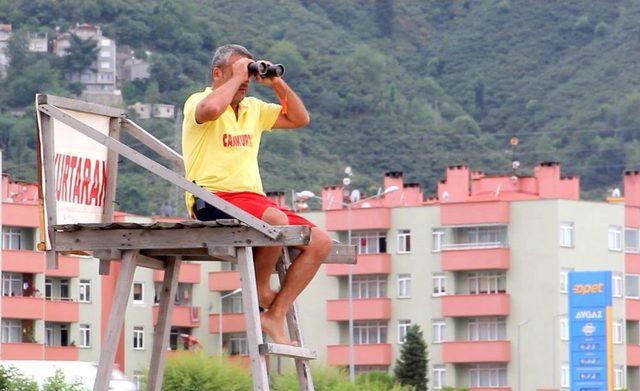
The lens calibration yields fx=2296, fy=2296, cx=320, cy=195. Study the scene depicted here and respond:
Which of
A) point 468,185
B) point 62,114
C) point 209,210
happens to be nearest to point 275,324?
point 209,210

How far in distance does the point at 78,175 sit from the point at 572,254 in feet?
329

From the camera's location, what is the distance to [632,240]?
12038 cm

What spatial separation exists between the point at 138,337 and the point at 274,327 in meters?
102

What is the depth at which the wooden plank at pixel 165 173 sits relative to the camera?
48.9ft

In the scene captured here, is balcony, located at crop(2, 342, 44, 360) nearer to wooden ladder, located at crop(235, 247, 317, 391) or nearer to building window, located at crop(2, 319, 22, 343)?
building window, located at crop(2, 319, 22, 343)

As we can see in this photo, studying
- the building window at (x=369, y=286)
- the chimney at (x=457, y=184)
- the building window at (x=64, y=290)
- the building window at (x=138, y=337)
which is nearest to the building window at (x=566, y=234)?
the chimney at (x=457, y=184)

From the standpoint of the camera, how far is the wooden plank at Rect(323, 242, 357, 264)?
54.4 feet

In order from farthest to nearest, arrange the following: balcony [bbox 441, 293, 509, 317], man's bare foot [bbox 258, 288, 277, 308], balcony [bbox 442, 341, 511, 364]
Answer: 1. balcony [bbox 441, 293, 509, 317]
2. balcony [bbox 442, 341, 511, 364]
3. man's bare foot [bbox 258, 288, 277, 308]

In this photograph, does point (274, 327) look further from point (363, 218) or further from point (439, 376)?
point (363, 218)

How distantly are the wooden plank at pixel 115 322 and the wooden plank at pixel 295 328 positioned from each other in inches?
45.9

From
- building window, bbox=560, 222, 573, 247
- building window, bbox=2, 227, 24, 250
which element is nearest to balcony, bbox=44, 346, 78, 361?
building window, bbox=2, 227, 24, 250

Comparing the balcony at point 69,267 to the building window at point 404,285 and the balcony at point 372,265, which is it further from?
the building window at point 404,285

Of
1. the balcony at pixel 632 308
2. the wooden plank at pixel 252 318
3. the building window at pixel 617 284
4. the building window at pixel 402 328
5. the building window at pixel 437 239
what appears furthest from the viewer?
the building window at pixel 402 328

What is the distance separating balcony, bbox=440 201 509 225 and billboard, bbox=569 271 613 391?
157 ft
